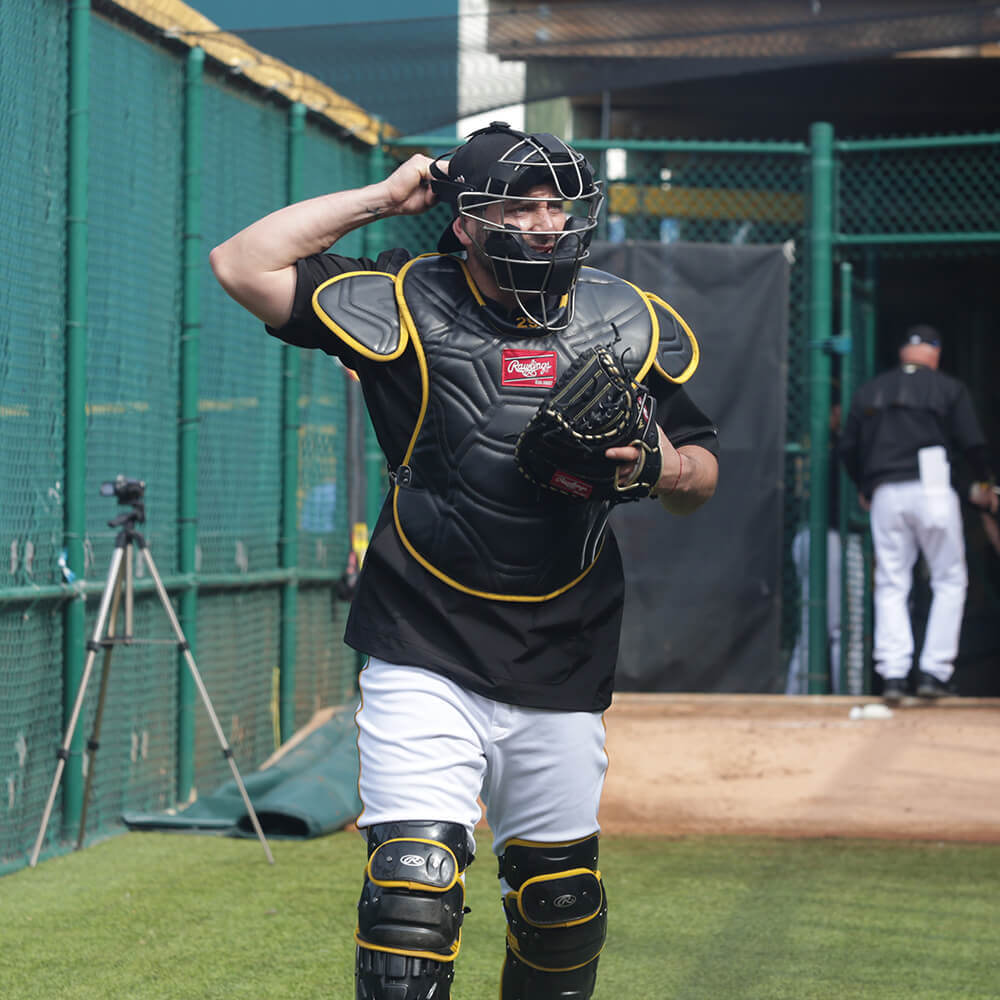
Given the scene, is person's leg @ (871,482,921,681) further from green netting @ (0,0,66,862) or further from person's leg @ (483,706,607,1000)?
person's leg @ (483,706,607,1000)

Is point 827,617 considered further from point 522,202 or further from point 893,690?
point 522,202

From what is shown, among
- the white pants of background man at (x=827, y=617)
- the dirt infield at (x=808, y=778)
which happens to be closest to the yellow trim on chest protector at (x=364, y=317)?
the dirt infield at (x=808, y=778)

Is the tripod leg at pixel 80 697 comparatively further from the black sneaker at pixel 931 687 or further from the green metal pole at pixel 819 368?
the black sneaker at pixel 931 687

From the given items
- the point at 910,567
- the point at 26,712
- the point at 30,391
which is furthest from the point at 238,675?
the point at 910,567

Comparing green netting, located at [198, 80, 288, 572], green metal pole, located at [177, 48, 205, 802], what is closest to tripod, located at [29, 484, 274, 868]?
green metal pole, located at [177, 48, 205, 802]

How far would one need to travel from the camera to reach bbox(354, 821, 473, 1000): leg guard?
9.80 feet

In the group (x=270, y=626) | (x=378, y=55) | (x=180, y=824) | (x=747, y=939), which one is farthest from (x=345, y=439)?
(x=747, y=939)

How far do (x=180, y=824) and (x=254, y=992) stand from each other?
8.35 feet

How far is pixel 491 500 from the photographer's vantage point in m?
3.30

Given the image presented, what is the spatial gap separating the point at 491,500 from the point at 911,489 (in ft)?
18.5

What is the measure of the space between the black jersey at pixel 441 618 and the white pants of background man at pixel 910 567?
5.24 metres

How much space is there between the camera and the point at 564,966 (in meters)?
3.43

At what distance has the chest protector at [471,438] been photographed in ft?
10.8

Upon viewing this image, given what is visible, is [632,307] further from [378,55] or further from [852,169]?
[852,169]
